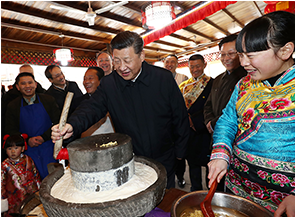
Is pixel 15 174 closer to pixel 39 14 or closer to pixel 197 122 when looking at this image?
pixel 197 122

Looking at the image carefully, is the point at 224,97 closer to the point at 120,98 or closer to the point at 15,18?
the point at 120,98

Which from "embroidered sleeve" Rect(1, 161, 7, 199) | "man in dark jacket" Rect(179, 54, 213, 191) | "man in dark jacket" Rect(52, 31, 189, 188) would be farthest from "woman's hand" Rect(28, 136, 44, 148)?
"man in dark jacket" Rect(179, 54, 213, 191)

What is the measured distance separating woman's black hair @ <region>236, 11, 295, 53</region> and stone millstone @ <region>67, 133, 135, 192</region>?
84 cm

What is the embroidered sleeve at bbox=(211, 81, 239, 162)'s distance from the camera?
1.09 meters

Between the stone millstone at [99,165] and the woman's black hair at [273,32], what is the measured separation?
84cm

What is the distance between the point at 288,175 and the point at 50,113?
9.35 feet

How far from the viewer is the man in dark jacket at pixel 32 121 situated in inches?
105

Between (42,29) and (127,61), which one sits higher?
(42,29)

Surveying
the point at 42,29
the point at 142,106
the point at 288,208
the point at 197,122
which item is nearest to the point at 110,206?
the point at 288,208

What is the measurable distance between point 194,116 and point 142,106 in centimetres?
124

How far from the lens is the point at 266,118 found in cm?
99

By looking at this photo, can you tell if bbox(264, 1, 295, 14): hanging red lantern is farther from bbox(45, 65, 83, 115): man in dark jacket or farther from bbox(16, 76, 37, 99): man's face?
bbox(16, 76, 37, 99): man's face

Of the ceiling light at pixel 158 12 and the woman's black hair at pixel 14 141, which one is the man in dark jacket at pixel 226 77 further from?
the ceiling light at pixel 158 12

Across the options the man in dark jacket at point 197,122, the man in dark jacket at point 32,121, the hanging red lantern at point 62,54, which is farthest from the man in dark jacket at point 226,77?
the hanging red lantern at point 62,54
